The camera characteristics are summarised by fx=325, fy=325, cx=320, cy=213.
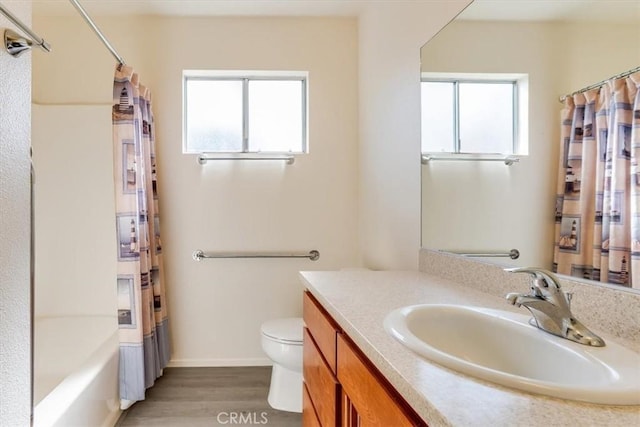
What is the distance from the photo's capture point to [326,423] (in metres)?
1.02

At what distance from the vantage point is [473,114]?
4.28ft

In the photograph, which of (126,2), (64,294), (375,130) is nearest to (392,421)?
(375,130)

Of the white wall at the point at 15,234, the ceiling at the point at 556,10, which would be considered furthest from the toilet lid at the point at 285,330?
the ceiling at the point at 556,10

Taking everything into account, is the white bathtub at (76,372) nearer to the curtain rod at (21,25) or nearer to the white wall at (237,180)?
the white wall at (237,180)

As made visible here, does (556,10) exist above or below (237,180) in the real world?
above

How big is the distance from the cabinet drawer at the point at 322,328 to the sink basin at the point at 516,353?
9.0 inches

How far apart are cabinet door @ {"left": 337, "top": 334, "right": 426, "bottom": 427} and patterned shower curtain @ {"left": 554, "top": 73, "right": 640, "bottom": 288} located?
578mm

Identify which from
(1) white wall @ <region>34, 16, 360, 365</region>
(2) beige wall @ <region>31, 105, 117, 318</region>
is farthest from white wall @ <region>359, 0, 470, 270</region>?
(2) beige wall @ <region>31, 105, 117, 318</region>

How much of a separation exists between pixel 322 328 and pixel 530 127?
91cm

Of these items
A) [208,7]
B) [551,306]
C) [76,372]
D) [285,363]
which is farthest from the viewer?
[208,7]

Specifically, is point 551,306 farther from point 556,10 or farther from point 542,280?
point 556,10

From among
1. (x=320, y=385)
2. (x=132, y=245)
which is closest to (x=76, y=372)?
(x=132, y=245)

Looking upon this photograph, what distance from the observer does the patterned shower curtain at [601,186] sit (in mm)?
705

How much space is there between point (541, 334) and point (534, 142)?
57 cm
